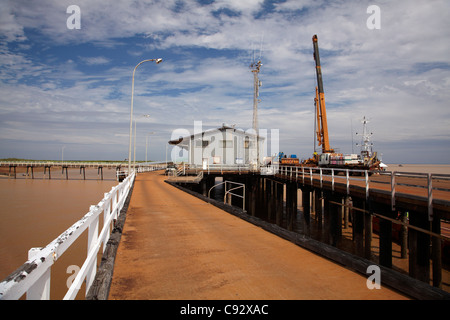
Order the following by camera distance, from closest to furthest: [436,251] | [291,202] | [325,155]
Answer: [436,251] < [291,202] < [325,155]

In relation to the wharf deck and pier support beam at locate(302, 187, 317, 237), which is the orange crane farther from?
the wharf deck

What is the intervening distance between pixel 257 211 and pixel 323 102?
14499 millimetres

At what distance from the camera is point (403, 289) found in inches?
159

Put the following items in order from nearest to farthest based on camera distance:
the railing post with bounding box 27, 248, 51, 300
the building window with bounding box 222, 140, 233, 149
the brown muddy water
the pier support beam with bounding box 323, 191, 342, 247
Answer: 1. the railing post with bounding box 27, 248, 51, 300
2. the brown muddy water
3. the pier support beam with bounding box 323, 191, 342, 247
4. the building window with bounding box 222, 140, 233, 149

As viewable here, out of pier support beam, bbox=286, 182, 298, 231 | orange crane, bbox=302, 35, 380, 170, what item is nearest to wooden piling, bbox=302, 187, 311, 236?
pier support beam, bbox=286, 182, 298, 231

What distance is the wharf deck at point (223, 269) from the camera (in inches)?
155

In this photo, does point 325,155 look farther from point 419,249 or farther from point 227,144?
point 419,249

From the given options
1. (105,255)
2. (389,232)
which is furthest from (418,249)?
(105,255)

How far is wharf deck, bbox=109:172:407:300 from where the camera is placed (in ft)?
12.9

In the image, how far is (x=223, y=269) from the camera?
484cm

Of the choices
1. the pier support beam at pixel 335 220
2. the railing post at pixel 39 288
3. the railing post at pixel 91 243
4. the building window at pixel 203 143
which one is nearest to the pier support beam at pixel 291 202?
the pier support beam at pixel 335 220

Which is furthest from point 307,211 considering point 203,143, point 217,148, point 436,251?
point 203,143
